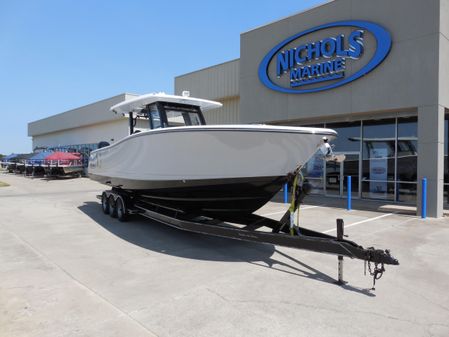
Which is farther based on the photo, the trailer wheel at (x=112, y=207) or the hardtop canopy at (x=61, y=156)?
the hardtop canopy at (x=61, y=156)

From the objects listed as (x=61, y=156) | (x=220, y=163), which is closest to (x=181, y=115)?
(x=220, y=163)

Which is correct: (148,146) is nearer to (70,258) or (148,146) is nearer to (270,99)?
(70,258)

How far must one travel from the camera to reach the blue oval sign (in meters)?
11.1

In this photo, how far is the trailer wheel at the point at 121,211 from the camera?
8508 millimetres

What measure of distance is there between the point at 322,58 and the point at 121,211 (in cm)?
836

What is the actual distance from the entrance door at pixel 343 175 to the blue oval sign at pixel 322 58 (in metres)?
2.98

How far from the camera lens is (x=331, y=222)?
870cm

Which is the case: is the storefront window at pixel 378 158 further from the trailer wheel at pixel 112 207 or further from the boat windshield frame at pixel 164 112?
the trailer wheel at pixel 112 207

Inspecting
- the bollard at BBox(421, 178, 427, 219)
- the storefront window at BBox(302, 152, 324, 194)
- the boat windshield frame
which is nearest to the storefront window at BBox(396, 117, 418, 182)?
the bollard at BBox(421, 178, 427, 219)

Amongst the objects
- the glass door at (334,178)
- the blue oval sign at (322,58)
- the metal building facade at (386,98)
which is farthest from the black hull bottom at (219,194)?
the glass door at (334,178)

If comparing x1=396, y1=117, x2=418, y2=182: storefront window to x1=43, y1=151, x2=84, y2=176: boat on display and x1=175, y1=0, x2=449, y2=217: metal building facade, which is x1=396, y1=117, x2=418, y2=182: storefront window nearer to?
x1=175, y1=0, x2=449, y2=217: metal building facade

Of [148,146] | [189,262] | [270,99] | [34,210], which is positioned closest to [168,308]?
[189,262]

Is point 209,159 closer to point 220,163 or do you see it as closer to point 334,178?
point 220,163

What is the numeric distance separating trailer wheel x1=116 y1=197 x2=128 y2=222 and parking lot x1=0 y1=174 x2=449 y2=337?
0.91 metres
